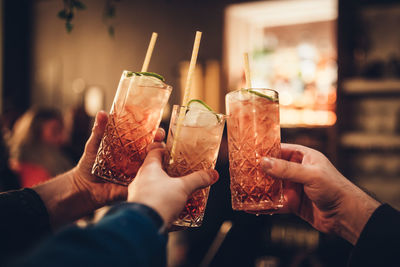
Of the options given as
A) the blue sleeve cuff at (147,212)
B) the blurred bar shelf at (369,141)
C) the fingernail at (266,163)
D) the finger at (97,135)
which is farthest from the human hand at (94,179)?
the blurred bar shelf at (369,141)

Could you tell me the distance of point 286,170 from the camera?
3.96 feet

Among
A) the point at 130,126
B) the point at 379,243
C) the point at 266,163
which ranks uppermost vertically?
the point at 130,126

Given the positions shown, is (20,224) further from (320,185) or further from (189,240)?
(189,240)

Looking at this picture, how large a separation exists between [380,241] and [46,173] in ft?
12.0

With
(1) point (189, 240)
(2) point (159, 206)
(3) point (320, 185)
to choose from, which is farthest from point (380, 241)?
(1) point (189, 240)

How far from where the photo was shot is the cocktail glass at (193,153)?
1.29 meters

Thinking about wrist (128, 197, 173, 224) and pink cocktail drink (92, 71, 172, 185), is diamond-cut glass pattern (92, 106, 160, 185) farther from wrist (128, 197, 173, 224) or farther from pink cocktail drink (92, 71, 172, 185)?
wrist (128, 197, 173, 224)

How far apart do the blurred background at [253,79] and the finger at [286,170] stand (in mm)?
1298

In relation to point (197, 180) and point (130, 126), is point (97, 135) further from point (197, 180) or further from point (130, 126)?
point (197, 180)

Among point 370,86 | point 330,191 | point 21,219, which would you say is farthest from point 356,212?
point 370,86

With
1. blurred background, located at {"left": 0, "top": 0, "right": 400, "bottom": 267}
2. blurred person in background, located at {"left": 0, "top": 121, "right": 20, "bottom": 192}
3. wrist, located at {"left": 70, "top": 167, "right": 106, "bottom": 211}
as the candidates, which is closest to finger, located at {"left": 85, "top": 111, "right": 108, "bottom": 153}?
wrist, located at {"left": 70, "top": 167, "right": 106, "bottom": 211}

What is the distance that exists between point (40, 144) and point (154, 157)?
3.55 m

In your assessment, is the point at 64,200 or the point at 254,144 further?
the point at 64,200

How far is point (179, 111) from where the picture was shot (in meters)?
1.31
